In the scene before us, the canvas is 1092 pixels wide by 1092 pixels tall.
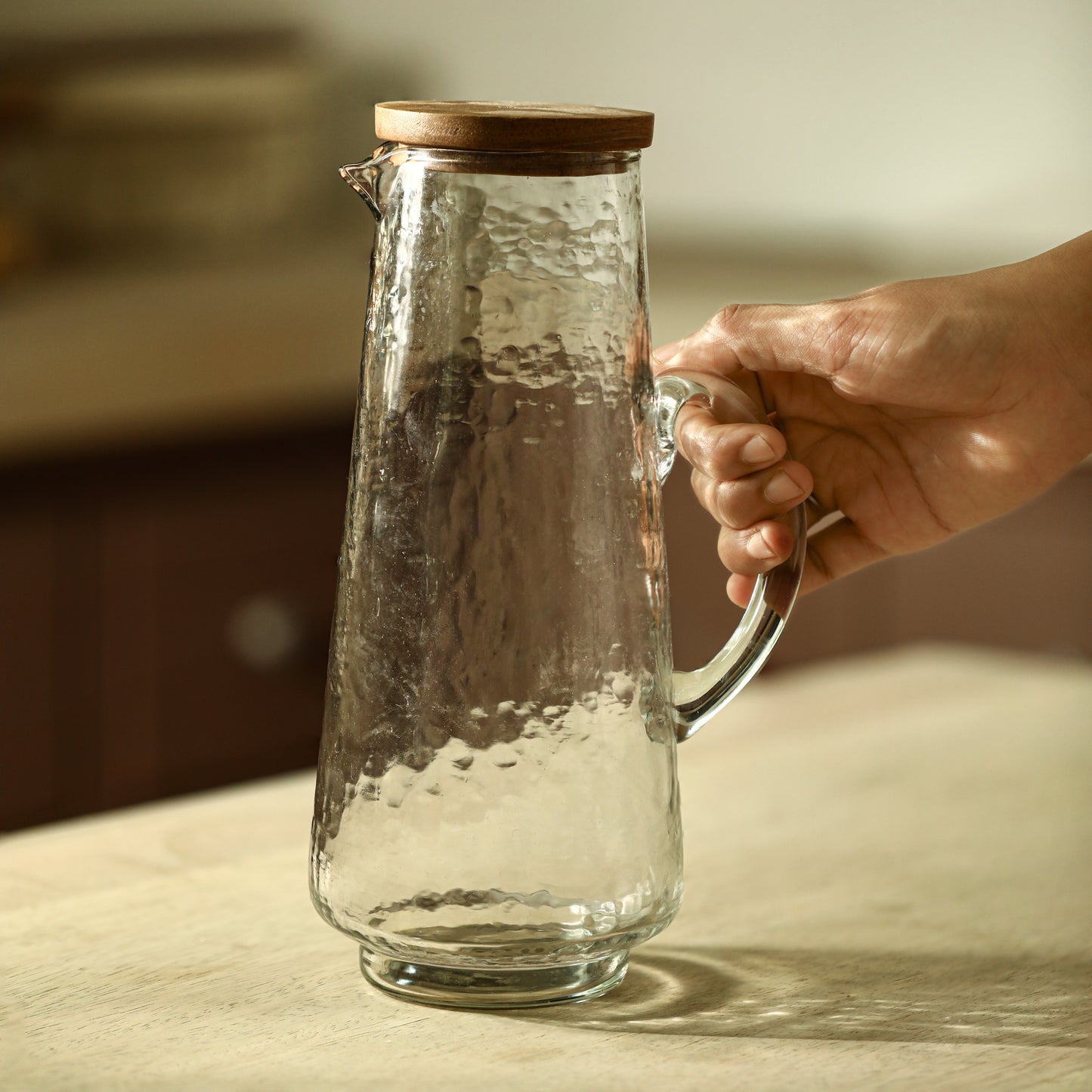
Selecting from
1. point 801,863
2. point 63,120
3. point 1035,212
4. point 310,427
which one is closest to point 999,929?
point 801,863

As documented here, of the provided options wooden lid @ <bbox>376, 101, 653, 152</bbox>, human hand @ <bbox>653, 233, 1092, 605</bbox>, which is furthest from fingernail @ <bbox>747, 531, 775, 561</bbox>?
wooden lid @ <bbox>376, 101, 653, 152</bbox>

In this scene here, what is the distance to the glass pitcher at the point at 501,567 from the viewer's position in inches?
16.2

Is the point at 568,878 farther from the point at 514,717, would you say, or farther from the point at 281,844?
the point at 281,844

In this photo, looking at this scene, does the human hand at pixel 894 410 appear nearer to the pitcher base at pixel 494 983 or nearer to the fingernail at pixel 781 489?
the fingernail at pixel 781 489

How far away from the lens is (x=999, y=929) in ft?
1.75

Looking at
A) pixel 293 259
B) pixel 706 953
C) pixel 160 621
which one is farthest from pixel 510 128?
pixel 293 259

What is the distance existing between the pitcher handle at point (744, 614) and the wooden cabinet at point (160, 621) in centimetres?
100

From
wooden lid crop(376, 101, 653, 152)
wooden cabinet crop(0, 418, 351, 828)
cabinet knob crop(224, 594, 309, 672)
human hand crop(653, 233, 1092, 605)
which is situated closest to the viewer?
wooden lid crop(376, 101, 653, 152)

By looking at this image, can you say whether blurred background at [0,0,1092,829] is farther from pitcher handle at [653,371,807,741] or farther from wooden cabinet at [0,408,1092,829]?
pitcher handle at [653,371,807,741]

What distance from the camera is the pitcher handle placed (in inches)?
17.9

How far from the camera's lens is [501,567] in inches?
16.4

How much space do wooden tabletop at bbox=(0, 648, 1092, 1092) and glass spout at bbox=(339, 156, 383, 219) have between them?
9.7 inches

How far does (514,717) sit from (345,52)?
5.16 ft

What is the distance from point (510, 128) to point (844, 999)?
0.95 ft
